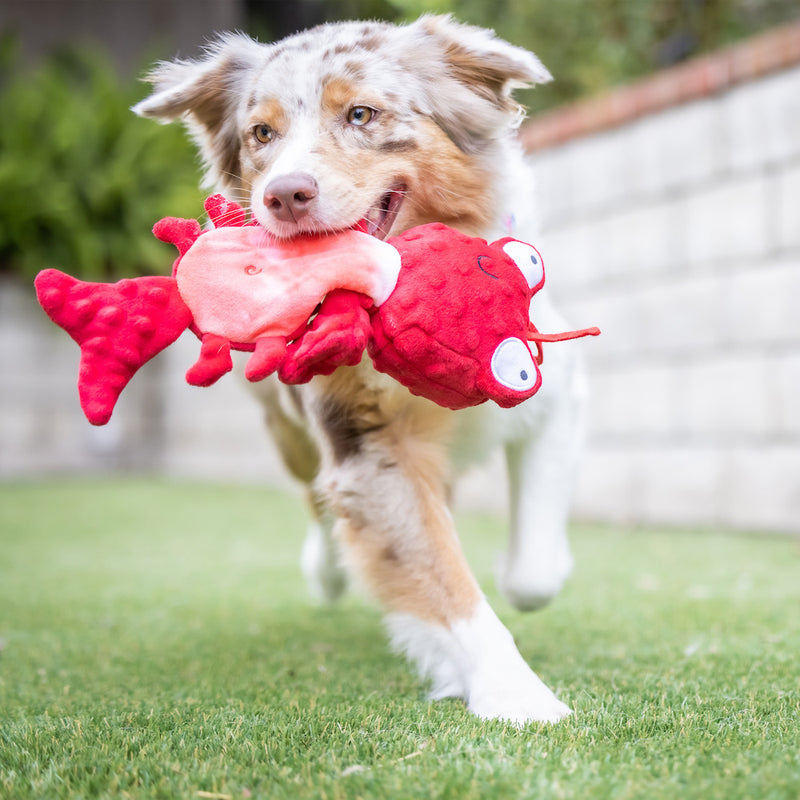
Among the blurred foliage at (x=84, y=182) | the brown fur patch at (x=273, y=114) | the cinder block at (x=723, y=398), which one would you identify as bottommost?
the blurred foliage at (x=84, y=182)

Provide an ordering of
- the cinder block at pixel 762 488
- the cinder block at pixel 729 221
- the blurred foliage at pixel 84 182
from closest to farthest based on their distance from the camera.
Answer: the cinder block at pixel 762 488, the cinder block at pixel 729 221, the blurred foliage at pixel 84 182

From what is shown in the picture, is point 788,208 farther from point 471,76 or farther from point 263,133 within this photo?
point 263,133

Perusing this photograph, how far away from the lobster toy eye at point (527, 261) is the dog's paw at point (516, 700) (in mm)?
874

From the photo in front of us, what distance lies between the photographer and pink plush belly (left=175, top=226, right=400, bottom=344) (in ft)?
6.56

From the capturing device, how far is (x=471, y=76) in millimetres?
2617

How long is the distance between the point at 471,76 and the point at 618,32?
5751 millimetres

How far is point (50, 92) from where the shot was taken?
11023 millimetres

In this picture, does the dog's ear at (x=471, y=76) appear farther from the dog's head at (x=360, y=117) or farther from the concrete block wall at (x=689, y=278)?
the concrete block wall at (x=689, y=278)

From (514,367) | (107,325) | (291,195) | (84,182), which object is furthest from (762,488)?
(84,182)

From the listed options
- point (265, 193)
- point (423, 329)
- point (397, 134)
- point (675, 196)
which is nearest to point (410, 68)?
point (397, 134)

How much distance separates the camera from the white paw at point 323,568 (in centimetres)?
360

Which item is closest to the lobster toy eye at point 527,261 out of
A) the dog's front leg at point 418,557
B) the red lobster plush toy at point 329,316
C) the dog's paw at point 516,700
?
the red lobster plush toy at point 329,316

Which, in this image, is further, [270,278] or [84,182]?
[84,182]

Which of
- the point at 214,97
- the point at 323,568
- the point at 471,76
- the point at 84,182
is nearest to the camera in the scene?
the point at 471,76
